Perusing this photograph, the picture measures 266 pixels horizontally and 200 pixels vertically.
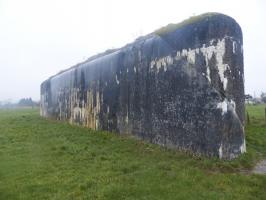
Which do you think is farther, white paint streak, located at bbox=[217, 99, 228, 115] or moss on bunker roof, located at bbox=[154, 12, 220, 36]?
moss on bunker roof, located at bbox=[154, 12, 220, 36]

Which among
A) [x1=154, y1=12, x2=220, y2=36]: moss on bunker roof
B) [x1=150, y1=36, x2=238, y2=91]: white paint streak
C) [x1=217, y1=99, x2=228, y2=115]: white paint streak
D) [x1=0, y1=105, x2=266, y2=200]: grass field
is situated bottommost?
[x1=0, y1=105, x2=266, y2=200]: grass field

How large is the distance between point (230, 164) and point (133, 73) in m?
4.76

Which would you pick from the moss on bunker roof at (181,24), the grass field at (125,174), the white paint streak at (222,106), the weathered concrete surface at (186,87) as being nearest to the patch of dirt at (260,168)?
the grass field at (125,174)

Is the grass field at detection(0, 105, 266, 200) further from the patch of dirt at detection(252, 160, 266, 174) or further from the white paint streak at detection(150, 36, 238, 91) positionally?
the white paint streak at detection(150, 36, 238, 91)

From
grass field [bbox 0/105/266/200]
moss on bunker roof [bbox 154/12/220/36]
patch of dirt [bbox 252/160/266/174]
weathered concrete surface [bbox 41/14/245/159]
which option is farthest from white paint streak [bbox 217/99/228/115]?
moss on bunker roof [bbox 154/12/220/36]

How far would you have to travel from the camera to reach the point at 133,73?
11.0 meters

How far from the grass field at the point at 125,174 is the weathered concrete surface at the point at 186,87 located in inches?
17.3

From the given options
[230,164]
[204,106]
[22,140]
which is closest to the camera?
[230,164]

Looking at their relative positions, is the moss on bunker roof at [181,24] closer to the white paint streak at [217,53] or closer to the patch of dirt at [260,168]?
the white paint streak at [217,53]

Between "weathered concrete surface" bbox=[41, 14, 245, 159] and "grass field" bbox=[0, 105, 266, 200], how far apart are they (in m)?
0.44

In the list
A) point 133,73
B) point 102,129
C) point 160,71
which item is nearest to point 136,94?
point 133,73

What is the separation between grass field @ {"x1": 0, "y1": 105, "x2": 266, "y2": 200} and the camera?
5.82m

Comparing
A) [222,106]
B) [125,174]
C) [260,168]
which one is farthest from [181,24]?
[125,174]

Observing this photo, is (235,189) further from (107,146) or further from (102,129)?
(102,129)
